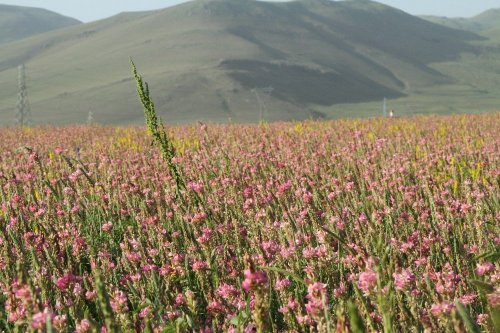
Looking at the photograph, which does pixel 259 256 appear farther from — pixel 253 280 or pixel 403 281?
pixel 253 280

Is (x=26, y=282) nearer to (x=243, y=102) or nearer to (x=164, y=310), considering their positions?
(x=164, y=310)

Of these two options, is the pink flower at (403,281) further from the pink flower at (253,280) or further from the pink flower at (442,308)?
the pink flower at (253,280)

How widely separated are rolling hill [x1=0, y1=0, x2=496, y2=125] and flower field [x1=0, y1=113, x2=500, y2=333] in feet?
213

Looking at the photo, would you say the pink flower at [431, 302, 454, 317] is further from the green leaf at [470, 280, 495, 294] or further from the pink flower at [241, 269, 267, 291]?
the pink flower at [241, 269, 267, 291]

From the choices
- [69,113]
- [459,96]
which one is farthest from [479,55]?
[69,113]

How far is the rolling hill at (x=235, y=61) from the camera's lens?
80.8 m

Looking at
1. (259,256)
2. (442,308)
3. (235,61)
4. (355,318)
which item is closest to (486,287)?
(442,308)

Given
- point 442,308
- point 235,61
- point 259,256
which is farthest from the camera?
point 235,61

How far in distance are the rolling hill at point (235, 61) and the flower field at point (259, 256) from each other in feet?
213

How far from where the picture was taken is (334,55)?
130 m

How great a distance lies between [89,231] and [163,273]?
144 cm

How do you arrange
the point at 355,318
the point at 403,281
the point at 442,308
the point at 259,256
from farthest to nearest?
the point at 259,256 → the point at 403,281 → the point at 442,308 → the point at 355,318

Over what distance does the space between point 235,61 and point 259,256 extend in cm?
10423

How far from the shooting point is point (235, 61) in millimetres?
104812
